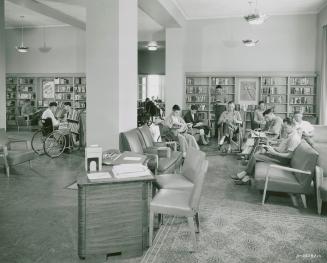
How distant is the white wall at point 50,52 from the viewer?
13.6 m

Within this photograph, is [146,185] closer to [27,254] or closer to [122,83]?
[27,254]

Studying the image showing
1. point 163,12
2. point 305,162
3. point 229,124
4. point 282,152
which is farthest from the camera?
point 163,12

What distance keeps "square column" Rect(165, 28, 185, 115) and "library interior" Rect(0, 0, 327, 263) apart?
0.12 ft

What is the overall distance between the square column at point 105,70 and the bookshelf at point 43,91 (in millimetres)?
7903

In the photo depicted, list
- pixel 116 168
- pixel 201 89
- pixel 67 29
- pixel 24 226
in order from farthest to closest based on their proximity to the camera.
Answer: pixel 67 29 < pixel 201 89 < pixel 24 226 < pixel 116 168

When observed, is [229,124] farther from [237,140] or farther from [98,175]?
[98,175]

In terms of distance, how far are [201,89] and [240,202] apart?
26.1ft

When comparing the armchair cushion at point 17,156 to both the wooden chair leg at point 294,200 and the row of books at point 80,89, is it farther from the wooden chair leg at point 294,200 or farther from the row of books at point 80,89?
the row of books at point 80,89

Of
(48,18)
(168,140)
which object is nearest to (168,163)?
(168,140)

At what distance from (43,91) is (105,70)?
30.5 ft

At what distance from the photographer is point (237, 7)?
1066cm

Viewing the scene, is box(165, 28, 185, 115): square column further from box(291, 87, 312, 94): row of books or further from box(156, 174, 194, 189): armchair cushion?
box(156, 174, 194, 189): armchair cushion

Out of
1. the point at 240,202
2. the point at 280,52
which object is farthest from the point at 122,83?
the point at 280,52

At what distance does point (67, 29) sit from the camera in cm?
1359
